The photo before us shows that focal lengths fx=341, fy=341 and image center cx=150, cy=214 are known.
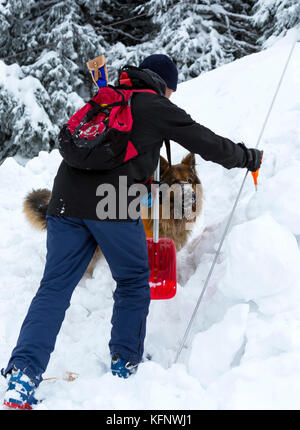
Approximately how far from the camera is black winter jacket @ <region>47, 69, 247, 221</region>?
1.72 meters

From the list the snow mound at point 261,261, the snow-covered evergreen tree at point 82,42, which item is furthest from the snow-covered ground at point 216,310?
the snow-covered evergreen tree at point 82,42

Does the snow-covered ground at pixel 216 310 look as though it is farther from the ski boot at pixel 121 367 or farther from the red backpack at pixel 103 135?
the red backpack at pixel 103 135

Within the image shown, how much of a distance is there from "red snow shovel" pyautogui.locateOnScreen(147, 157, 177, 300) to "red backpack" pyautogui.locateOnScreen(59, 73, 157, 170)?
27.3 inches

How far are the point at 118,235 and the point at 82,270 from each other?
31 centimetres

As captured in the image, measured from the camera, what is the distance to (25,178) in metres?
5.19

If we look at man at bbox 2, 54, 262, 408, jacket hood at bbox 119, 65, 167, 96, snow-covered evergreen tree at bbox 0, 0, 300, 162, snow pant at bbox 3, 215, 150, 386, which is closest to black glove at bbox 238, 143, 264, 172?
man at bbox 2, 54, 262, 408

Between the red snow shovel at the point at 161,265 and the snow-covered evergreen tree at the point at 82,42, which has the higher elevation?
the snow-covered evergreen tree at the point at 82,42

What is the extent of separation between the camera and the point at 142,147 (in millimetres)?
1756

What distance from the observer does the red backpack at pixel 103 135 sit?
164cm

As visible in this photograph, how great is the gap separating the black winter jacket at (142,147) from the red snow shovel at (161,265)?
60 centimetres

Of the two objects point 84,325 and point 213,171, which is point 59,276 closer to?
point 84,325

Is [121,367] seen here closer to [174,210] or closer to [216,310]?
[216,310]

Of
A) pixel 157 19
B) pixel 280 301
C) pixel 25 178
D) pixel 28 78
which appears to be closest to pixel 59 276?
pixel 280 301

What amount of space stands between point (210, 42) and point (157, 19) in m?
1.94
